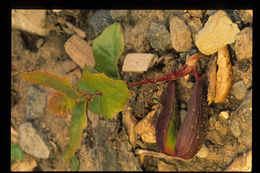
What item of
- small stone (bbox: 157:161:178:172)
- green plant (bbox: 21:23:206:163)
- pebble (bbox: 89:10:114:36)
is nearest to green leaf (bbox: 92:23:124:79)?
green plant (bbox: 21:23:206:163)

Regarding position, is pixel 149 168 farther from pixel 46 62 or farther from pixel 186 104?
pixel 46 62

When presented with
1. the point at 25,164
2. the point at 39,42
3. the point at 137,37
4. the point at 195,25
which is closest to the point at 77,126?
the point at 137,37

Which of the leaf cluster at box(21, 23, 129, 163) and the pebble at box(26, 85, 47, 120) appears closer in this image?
the leaf cluster at box(21, 23, 129, 163)

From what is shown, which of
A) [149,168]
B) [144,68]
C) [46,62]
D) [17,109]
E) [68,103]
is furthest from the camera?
[17,109]

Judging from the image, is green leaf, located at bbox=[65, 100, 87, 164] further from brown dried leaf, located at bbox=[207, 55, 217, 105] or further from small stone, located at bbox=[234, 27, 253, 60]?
small stone, located at bbox=[234, 27, 253, 60]

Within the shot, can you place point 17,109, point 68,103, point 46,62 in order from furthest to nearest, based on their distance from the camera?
point 17,109 → point 46,62 → point 68,103

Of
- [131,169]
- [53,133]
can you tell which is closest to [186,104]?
[131,169]
